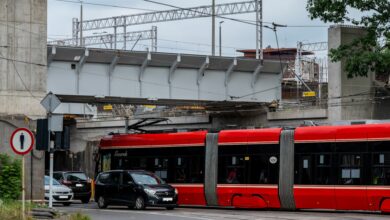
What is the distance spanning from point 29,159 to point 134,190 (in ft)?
14.0

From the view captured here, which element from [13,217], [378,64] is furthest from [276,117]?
[13,217]

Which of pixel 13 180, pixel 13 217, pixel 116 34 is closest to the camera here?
pixel 13 217

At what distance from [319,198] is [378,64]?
20.7ft

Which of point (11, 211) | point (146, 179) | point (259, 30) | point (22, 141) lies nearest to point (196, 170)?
point (146, 179)

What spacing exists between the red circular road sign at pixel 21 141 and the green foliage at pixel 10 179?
5.77 m

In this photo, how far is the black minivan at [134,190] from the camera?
102 ft

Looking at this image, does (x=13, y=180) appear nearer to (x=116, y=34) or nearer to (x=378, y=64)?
(x=378, y=64)

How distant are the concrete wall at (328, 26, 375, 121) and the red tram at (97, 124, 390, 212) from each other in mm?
14135

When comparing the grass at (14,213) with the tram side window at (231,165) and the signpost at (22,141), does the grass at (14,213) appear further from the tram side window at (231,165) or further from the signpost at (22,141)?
the tram side window at (231,165)

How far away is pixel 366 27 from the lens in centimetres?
2650

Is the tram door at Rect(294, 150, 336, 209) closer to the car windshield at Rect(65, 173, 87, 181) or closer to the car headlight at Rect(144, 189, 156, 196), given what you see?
the car headlight at Rect(144, 189, 156, 196)

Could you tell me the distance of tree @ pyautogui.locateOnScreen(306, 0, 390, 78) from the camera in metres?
25.1

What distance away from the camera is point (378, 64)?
2492 cm

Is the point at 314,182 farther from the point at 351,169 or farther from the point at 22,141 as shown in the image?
the point at 22,141
